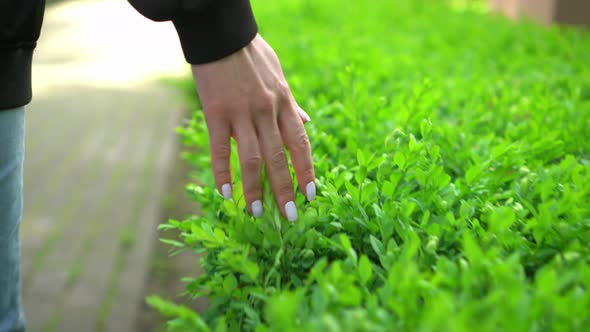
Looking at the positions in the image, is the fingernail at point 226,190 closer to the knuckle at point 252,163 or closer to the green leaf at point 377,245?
the knuckle at point 252,163

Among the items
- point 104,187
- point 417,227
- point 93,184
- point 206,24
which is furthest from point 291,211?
point 93,184

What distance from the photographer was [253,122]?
1.46 m

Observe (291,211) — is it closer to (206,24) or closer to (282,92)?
(282,92)

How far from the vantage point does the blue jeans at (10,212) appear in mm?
1886

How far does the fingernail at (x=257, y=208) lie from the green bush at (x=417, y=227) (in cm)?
2

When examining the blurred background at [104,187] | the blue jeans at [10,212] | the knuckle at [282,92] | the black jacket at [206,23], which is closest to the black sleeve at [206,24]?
the black jacket at [206,23]

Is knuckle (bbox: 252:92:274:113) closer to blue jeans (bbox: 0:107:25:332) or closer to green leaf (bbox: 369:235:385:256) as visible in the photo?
green leaf (bbox: 369:235:385:256)

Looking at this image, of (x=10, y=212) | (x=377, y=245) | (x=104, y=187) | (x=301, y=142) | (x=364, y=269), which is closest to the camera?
(x=364, y=269)

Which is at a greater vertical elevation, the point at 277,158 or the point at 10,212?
the point at 277,158

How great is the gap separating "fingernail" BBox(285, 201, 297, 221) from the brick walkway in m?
2.61

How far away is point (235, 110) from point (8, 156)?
0.88m

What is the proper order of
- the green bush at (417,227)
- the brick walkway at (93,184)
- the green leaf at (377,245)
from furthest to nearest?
the brick walkway at (93,184) < the green leaf at (377,245) < the green bush at (417,227)

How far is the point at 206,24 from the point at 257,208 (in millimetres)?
451

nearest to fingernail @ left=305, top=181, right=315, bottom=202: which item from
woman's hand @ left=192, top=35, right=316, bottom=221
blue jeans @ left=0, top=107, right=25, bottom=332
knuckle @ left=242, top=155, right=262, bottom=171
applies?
woman's hand @ left=192, top=35, right=316, bottom=221
